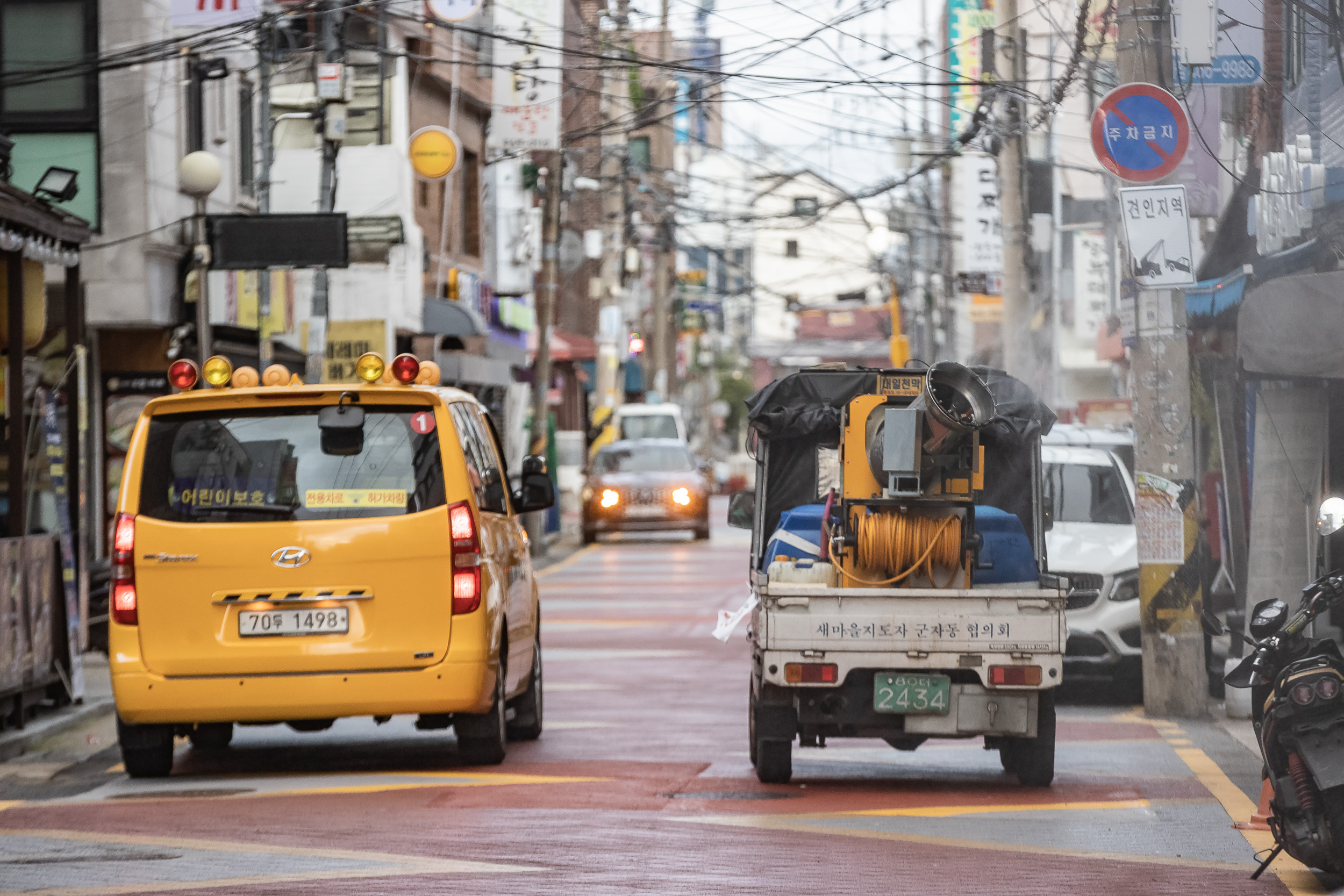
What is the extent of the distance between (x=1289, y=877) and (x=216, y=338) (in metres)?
17.3

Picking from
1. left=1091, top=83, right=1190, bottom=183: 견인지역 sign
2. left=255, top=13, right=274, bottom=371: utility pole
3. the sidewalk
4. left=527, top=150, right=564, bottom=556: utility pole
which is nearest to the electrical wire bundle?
left=1091, top=83, right=1190, bottom=183: 견인지역 sign

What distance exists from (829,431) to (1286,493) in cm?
412

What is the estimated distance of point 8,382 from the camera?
43.0 feet

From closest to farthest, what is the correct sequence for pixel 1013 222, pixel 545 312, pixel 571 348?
pixel 1013 222, pixel 545 312, pixel 571 348

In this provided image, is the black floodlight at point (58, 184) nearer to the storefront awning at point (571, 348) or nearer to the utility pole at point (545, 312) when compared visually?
the utility pole at point (545, 312)

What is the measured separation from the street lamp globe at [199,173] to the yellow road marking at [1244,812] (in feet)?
35.4

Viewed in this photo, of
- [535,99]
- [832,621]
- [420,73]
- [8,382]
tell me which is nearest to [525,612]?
[832,621]

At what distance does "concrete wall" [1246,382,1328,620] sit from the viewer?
45.6 ft

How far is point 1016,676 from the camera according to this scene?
943cm

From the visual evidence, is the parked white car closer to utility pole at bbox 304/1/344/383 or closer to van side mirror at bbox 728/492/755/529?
van side mirror at bbox 728/492/755/529

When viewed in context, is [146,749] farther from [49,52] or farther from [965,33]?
[965,33]

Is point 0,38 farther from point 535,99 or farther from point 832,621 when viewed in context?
point 832,621

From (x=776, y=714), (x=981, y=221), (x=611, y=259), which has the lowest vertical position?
(x=776, y=714)

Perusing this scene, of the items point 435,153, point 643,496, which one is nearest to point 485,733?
point 435,153
